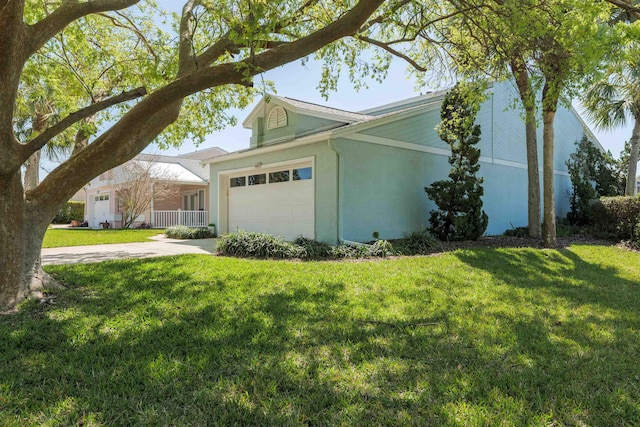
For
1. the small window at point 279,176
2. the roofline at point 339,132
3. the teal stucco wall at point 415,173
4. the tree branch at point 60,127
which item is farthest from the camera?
the small window at point 279,176

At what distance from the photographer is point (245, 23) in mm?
4691

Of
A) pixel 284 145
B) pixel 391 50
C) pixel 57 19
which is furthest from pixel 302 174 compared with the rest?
pixel 57 19

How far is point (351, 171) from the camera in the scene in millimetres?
10148

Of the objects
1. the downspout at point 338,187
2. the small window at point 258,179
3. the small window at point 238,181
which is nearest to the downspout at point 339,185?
the downspout at point 338,187

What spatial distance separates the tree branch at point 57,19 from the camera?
463cm

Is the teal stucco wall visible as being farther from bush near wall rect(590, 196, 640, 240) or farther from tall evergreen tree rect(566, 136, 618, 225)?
bush near wall rect(590, 196, 640, 240)

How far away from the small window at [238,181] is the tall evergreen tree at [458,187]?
664cm

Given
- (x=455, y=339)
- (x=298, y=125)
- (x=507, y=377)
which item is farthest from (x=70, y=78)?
(x=507, y=377)

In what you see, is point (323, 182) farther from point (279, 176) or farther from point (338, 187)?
point (279, 176)

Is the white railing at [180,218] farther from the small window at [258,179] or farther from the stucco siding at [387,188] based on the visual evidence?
the stucco siding at [387,188]

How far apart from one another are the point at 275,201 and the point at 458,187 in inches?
224

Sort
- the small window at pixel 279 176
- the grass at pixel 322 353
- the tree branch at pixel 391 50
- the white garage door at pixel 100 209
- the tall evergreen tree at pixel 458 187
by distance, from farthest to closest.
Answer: the white garage door at pixel 100 209, the small window at pixel 279 176, the tall evergreen tree at pixel 458 187, the tree branch at pixel 391 50, the grass at pixel 322 353

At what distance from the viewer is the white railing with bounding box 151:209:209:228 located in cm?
2152

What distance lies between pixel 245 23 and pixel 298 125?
7.52 meters
